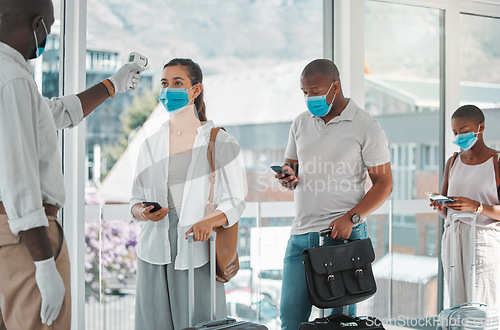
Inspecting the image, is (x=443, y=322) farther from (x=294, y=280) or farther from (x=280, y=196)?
(x=280, y=196)

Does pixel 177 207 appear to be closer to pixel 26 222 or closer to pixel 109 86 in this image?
pixel 109 86

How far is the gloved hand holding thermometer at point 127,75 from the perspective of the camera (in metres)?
2.03

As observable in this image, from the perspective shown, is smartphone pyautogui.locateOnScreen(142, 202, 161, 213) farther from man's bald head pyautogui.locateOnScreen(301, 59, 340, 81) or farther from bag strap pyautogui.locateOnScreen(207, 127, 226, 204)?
man's bald head pyautogui.locateOnScreen(301, 59, 340, 81)

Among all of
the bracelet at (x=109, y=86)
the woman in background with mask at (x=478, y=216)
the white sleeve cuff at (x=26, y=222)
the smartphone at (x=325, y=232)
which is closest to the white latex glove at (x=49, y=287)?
the white sleeve cuff at (x=26, y=222)

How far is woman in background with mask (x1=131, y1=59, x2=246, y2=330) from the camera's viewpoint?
2.14 metres

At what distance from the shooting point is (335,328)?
2156 millimetres

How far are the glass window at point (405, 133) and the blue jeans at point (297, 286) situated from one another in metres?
1.31

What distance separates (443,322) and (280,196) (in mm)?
1266

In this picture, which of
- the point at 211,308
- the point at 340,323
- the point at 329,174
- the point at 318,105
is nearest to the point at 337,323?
the point at 340,323

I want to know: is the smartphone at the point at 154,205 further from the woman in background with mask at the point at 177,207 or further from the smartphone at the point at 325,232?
the smartphone at the point at 325,232

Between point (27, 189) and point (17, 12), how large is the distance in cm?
51

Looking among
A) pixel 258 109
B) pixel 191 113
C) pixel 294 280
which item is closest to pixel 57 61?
pixel 191 113

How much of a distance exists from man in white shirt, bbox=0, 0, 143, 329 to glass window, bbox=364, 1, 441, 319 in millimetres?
2487

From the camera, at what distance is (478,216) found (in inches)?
119
